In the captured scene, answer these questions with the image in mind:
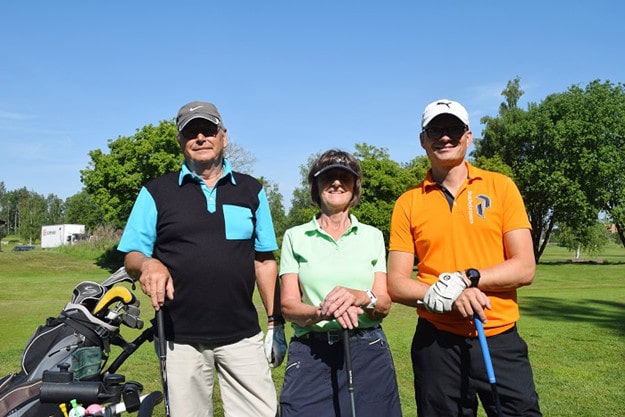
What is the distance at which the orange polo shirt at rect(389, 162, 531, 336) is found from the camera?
10.9 ft

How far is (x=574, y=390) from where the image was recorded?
267 inches

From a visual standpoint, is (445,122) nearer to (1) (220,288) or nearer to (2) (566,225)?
(1) (220,288)

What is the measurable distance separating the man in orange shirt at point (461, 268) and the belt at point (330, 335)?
30cm

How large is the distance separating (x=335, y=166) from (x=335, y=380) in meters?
1.23

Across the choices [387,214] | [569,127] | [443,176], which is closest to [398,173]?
[387,214]

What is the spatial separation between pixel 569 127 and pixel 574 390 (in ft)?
136

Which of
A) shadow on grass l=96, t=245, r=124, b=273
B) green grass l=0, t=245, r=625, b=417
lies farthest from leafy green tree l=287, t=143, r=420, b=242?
green grass l=0, t=245, r=625, b=417

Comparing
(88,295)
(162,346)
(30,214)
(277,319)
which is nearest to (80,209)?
(30,214)

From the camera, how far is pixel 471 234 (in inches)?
131

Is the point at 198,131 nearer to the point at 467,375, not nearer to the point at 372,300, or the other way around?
the point at 372,300

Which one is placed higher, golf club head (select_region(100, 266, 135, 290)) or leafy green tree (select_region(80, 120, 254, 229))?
leafy green tree (select_region(80, 120, 254, 229))

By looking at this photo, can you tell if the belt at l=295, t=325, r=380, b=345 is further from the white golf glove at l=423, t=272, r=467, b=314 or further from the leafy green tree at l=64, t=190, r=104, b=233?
the leafy green tree at l=64, t=190, r=104, b=233

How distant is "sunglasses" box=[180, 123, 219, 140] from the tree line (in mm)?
37641

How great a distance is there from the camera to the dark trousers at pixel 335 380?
3303 mm
